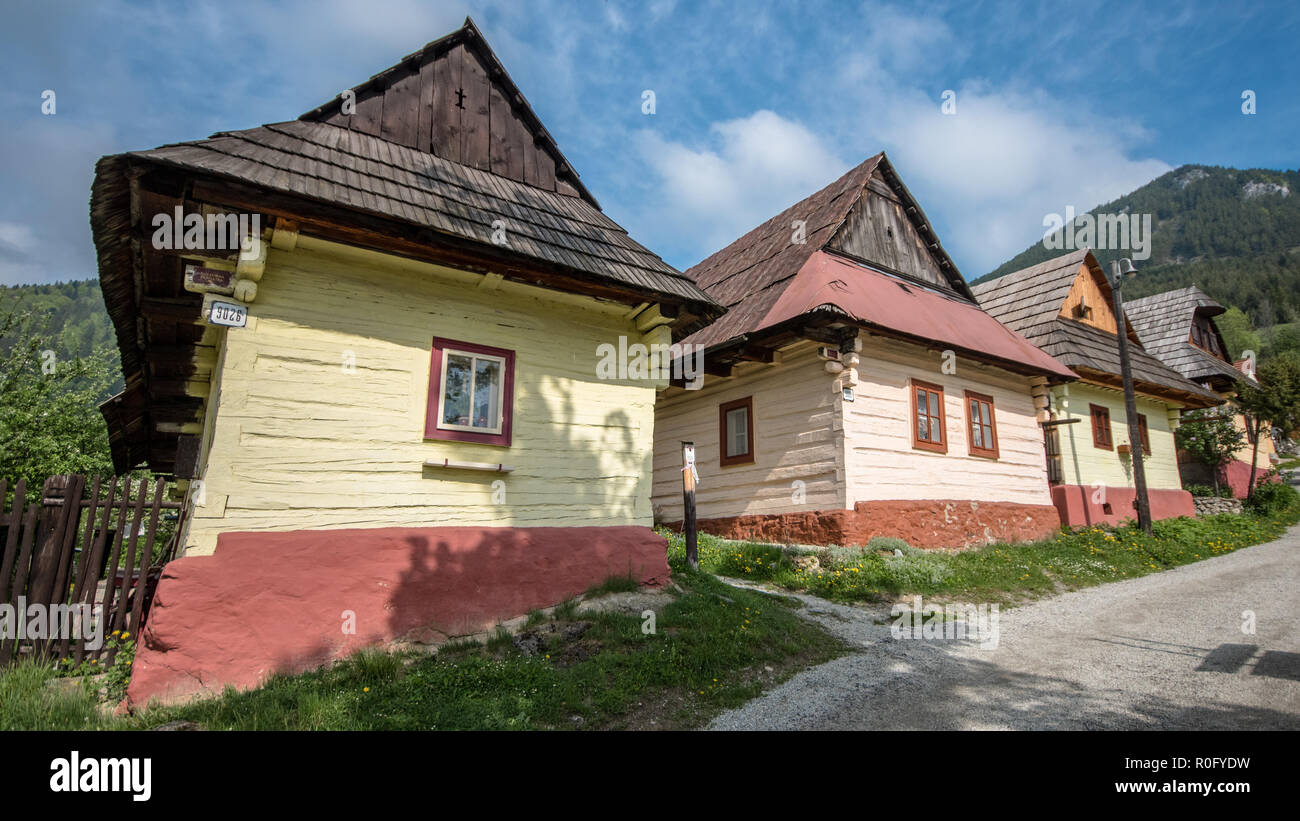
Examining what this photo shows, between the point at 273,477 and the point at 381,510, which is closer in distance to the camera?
the point at 273,477

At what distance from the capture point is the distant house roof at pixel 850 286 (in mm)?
10953

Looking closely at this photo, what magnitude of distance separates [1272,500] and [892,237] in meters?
15.4

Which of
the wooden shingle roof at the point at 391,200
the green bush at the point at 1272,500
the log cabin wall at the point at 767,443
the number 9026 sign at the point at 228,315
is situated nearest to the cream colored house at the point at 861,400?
the log cabin wall at the point at 767,443

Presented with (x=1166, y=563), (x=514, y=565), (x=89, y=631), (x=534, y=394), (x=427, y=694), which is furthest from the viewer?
(x=1166, y=563)

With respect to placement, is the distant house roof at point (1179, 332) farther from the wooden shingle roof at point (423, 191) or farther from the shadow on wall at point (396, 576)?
the shadow on wall at point (396, 576)

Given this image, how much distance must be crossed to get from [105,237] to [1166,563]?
55.1ft

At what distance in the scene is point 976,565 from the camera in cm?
999

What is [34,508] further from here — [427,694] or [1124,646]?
[1124,646]

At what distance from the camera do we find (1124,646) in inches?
243

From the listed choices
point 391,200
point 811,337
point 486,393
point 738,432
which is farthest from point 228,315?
point 738,432

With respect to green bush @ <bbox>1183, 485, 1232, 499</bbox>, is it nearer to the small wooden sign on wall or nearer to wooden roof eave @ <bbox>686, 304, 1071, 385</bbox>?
wooden roof eave @ <bbox>686, 304, 1071, 385</bbox>
